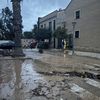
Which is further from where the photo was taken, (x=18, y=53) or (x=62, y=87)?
(x=18, y=53)

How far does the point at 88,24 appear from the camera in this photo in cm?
3588

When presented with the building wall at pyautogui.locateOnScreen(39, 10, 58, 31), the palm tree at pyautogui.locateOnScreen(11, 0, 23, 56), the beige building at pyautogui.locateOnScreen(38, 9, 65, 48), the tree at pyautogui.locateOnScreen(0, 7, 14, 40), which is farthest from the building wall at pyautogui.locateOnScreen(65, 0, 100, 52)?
the tree at pyautogui.locateOnScreen(0, 7, 14, 40)

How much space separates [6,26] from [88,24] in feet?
66.5

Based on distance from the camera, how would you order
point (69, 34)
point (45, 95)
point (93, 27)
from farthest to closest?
point (69, 34) < point (93, 27) < point (45, 95)

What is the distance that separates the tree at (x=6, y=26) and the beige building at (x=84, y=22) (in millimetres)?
11187

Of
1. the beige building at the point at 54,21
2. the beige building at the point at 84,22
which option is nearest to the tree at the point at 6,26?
the beige building at the point at 54,21

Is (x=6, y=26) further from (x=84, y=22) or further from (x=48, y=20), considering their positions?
(x=84, y=22)

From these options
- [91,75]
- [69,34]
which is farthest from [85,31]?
[91,75]

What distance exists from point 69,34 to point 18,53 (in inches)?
688

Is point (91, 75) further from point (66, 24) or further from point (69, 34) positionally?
point (66, 24)

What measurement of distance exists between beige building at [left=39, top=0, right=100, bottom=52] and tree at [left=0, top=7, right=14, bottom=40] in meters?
11.2

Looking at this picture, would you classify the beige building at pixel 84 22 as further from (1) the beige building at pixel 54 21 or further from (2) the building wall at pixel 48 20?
(2) the building wall at pixel 48 20

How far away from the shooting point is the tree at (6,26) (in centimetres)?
5031

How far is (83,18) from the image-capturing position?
123 feet
